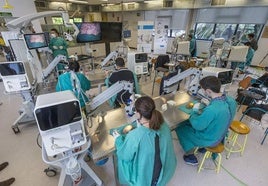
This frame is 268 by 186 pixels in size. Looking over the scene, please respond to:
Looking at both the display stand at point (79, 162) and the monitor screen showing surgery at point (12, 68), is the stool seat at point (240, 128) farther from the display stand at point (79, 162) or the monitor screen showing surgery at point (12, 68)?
the monitor screen showing surgery at point (12, 68)

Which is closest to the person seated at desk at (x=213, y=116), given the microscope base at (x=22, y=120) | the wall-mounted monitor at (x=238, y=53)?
the microscope base at (x=22, y=120)

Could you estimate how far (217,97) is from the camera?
5.86ft

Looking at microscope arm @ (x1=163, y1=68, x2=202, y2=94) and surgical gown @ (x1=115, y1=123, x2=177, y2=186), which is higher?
microscope arm @ (x1=163, y1=68, x2=202, y2=94)

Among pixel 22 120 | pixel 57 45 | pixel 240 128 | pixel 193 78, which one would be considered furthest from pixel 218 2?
pixel 22 120

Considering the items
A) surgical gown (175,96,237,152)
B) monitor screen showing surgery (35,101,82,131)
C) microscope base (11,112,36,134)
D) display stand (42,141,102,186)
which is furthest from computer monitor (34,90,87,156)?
microscope base (11,112,36,134)

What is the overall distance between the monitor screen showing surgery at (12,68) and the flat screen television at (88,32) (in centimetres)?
248

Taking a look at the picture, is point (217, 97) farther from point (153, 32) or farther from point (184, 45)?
point (153, 32)

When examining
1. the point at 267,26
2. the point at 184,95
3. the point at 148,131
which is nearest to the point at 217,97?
the point at 184,95

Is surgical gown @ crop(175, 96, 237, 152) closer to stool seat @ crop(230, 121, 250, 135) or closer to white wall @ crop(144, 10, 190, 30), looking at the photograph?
stool seat @ crop(230, 121, 250, 135)

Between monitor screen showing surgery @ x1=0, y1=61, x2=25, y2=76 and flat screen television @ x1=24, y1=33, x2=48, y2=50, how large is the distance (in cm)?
125

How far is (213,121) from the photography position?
5.89 feet

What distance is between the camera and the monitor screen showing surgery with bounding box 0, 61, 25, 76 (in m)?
2.51

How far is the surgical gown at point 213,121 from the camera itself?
1746 millimetres

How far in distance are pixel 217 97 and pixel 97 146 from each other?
1465 mm
